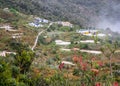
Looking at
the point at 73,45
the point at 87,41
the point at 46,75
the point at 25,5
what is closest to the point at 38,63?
the point at 46,75

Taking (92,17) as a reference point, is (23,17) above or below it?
above

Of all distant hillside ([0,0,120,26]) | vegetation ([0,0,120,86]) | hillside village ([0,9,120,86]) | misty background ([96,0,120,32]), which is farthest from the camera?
misty background ([96,0,120,32])

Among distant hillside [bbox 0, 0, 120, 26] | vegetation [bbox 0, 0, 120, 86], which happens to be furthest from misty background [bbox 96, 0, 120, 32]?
vegetation [bbox 0, 0, 120, 86]

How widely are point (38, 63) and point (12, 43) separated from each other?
9762mm

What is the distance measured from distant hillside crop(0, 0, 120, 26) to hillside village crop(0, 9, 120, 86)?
14.0 m

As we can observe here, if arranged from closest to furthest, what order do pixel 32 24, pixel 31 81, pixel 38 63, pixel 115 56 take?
pixel 31 81 → pixel 38 63 → pixel 115 56 → pixel 32 24

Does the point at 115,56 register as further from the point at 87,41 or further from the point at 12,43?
the point at 12,43

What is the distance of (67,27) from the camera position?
72500 millimetres

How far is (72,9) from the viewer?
369 feet

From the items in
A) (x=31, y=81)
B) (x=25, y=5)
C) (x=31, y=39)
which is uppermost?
(x=31, y=81)

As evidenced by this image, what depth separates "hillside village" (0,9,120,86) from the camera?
122ft

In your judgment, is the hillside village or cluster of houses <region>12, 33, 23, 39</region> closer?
the hillside village

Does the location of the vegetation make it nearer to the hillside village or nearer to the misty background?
the hillside village

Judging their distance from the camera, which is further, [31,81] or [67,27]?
[67,27]
